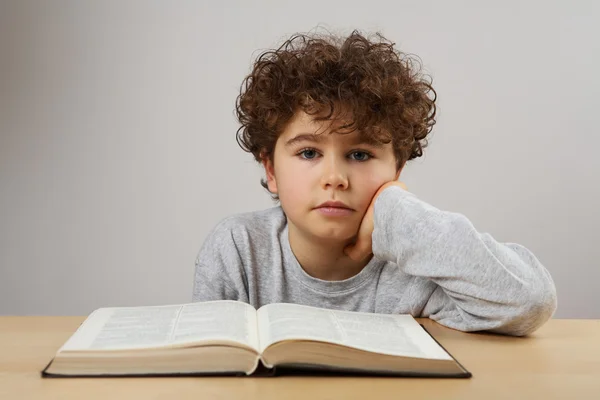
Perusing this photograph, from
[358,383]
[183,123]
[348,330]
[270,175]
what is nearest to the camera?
[358,383]

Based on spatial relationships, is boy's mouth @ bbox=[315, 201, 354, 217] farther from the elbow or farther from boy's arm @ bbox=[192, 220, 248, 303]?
the elbow

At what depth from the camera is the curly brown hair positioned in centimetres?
141

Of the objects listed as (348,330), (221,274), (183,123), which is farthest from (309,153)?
(183,123)

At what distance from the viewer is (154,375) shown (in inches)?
32.6

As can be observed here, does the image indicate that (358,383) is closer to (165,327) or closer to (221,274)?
(165,327)

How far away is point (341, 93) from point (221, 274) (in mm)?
400

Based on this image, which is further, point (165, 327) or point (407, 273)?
point (407, 273)

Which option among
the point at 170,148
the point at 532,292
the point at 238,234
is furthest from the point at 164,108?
the point at 532,292

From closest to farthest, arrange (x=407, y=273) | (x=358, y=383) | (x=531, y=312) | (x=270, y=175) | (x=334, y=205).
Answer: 1. (x=358, y=383)
2. (x=531, y=312)
3. (x=407, y=273)
4. (x=334, y=205)
5. (x=270, y=175)

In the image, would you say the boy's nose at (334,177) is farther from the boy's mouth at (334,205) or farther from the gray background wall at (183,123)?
the gray background wall at (183,123)

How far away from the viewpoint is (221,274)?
149 cm

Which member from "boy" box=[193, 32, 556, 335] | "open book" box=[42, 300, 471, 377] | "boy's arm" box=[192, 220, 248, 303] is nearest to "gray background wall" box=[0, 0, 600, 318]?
"boy" box=[193, 32, 556, 335]

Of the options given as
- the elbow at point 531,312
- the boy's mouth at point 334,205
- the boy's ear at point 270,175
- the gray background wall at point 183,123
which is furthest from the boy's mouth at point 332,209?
the gray background wall at point 183,123

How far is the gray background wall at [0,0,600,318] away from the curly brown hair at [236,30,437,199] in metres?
0.78
